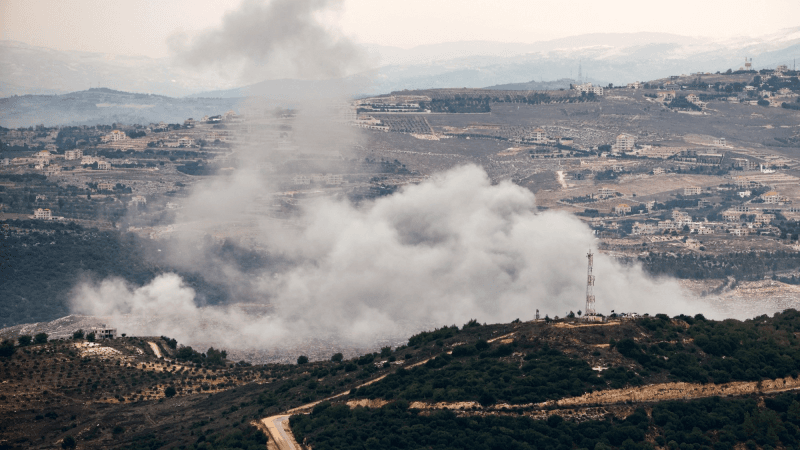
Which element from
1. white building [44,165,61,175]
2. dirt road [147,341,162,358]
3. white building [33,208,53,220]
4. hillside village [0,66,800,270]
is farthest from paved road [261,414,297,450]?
white building [44,165,61,175]

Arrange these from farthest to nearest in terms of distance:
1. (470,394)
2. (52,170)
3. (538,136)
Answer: (538,136)
(52,170)
(470,394)

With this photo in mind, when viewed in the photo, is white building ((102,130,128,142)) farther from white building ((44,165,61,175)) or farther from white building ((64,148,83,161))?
white building ((44,165,61,175))

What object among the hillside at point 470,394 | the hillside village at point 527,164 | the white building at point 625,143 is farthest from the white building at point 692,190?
the hillside at point 470,394

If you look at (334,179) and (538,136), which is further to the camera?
(538,136)

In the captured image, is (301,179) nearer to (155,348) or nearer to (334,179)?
(334,179)

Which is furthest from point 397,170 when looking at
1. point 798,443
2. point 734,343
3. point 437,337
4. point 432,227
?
point 798,443

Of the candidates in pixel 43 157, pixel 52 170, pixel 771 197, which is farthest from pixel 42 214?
pixel 771 197

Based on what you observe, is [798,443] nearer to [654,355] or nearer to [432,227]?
[654,355]
